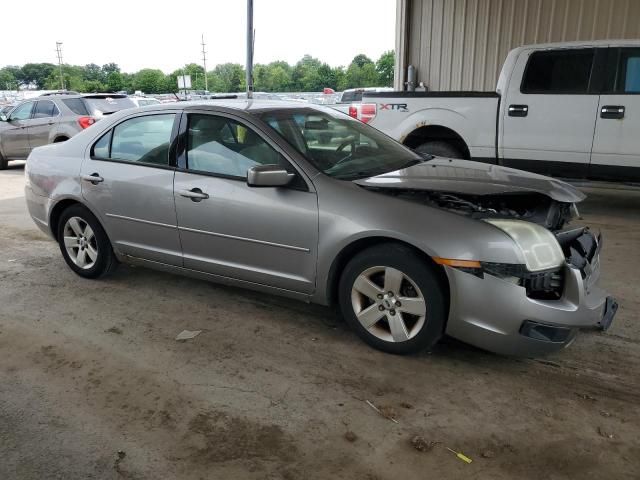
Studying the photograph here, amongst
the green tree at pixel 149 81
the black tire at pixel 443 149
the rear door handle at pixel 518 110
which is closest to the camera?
the rear door handle at pixel 518 110

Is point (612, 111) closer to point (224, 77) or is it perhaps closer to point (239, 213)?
point (239, 213)

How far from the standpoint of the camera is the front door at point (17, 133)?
12680 millimetres

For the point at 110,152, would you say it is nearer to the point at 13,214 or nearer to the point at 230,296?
the point at 230,296

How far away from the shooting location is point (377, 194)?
3443 mm

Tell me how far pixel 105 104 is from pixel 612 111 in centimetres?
1000

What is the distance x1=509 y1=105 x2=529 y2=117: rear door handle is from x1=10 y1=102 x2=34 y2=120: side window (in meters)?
10.7

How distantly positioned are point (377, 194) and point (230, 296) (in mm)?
1759

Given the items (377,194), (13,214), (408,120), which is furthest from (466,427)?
(13,214)

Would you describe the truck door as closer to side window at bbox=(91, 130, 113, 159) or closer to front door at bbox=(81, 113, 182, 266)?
front door at bbox=(81, 113, 182, 266)

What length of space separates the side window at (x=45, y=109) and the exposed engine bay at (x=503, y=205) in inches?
434

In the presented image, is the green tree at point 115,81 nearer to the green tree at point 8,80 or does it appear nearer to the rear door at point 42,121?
the green tree at point 8,80

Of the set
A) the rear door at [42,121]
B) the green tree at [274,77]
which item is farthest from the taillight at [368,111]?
the green tree at [274,77]

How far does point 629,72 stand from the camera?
6742 mm

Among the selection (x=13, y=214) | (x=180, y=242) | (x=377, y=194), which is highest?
(x=377, y=194)
